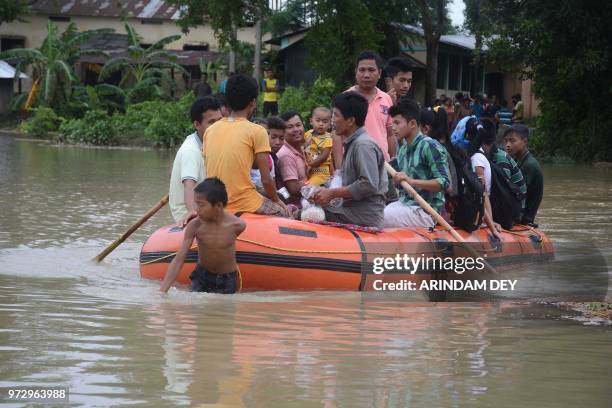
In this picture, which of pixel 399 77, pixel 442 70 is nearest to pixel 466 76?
pixel 442 70

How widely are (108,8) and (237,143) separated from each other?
116 ft

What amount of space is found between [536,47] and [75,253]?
1534 centimetres

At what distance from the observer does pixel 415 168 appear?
27.0 ft

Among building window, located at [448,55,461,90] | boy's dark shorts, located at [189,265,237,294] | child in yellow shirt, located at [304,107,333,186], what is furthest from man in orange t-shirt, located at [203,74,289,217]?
building window, located at [448,55,461,90]

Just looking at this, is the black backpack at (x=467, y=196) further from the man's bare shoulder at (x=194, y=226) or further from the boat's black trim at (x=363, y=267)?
the man's bare shoulder at (x=194, y=226)

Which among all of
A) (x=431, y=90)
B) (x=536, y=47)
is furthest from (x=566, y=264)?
(x=431, y=90)

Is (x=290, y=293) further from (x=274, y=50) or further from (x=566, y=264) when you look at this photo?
(x=274, y=50)

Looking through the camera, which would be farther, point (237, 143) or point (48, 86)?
point (48, 86)

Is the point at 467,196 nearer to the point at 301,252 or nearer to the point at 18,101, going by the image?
the point at 301,252

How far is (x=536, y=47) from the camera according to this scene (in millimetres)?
22688

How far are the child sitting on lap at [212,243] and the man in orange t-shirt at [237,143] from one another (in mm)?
525

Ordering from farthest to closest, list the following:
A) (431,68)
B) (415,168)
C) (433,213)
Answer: (431,68), (415,168), (433,213)

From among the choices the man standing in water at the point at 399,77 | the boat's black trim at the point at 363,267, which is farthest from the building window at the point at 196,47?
the boat's black trim at the point at 363,267

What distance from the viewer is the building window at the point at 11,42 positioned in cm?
4119
